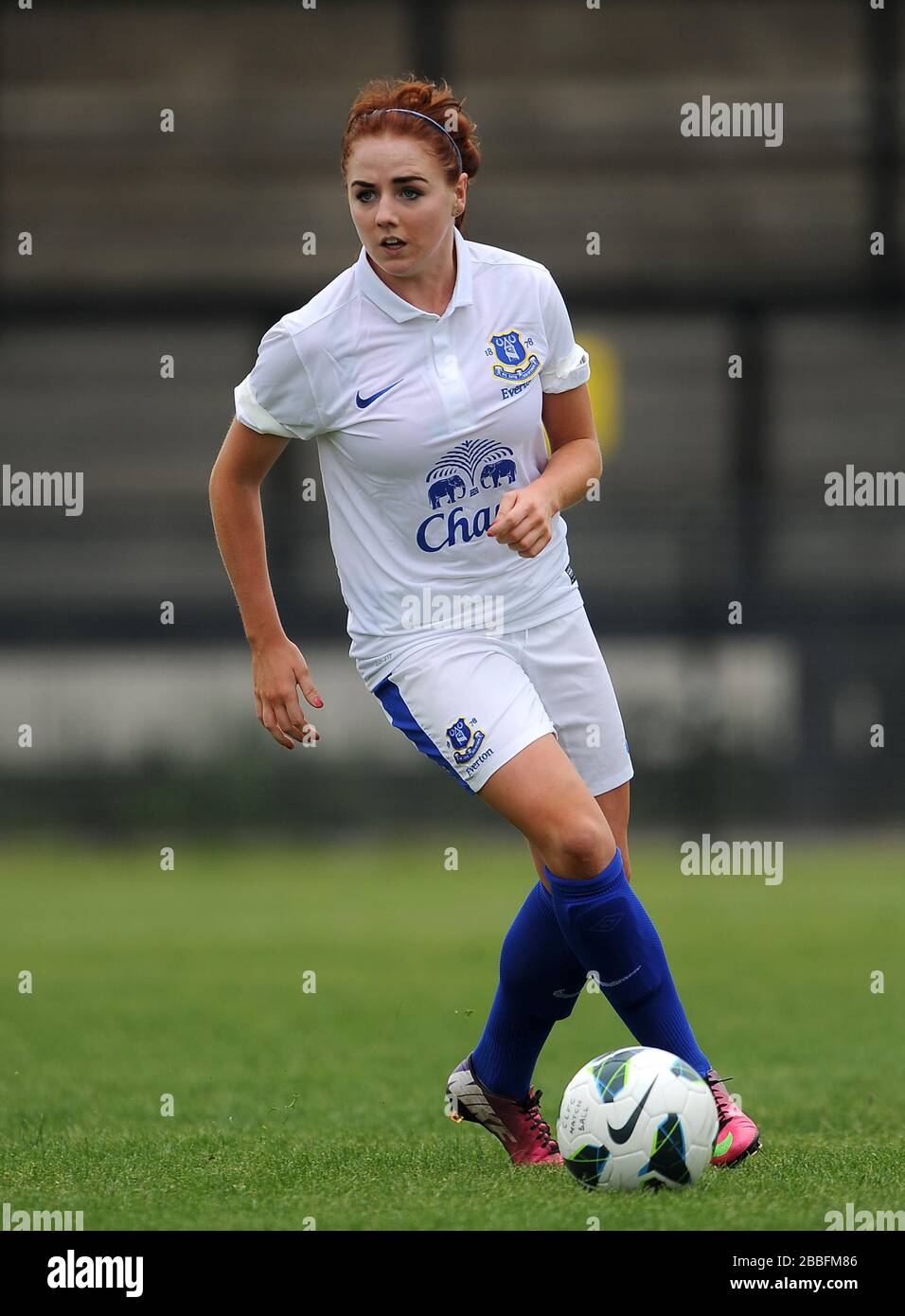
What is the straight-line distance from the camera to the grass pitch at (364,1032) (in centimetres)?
389

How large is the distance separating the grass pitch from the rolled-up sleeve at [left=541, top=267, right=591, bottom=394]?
1655 mm

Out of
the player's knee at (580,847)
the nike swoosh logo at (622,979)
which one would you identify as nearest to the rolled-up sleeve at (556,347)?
the player's knee at (580,847)

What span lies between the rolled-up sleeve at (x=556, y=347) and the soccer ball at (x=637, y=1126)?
1.42 m

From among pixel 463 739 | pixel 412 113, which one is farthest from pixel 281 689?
pixel 412 113

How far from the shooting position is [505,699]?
4051mm

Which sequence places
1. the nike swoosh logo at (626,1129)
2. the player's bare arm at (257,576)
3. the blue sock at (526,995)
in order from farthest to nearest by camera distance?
the blue sock at (526,995) < the player's bare arm at (257,576) < the nike swoosh logo at (626,1129)

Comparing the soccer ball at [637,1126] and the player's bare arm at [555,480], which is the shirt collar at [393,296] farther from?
the soccer ball at [637,1126]

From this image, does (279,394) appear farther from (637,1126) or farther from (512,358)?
(637,1126)

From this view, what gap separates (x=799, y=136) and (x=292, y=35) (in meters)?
4.21

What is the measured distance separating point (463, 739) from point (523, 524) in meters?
0.47

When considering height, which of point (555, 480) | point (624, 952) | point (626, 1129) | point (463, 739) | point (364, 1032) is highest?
point (555, 480)

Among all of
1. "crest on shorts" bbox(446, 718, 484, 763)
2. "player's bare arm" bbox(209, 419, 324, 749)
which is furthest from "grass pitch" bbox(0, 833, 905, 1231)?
"player's bare arm" bbox(209, 419, 324, 749)

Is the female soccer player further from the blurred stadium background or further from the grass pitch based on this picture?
the blurred stadium background

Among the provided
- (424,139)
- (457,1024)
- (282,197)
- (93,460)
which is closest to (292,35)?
(282,197)
